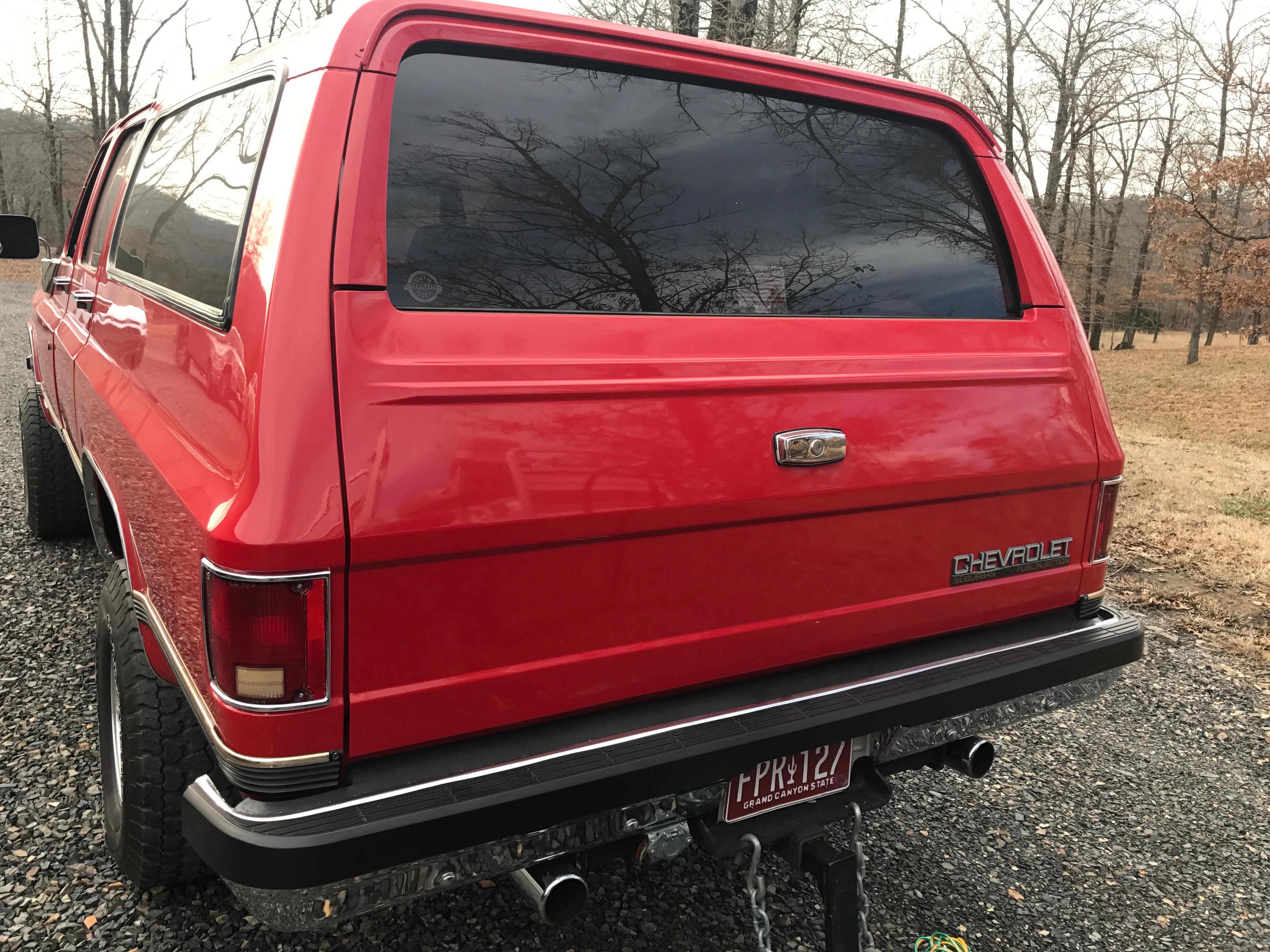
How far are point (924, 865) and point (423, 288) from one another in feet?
7.60

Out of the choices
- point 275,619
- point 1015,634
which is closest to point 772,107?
point 1015,634

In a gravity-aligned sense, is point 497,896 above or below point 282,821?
below

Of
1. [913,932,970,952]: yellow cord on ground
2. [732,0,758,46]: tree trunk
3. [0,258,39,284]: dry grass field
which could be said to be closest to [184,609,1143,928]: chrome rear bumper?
[913,932,970,952]: yellow cord on ground

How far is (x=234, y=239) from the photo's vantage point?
6.42 ft

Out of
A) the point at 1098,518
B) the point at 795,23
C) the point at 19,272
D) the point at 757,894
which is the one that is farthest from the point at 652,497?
the point at 19,272

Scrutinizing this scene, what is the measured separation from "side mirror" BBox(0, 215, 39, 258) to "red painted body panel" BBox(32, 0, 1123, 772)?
Result: 8.84 ft

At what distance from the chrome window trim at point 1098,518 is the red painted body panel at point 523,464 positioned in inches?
7.6

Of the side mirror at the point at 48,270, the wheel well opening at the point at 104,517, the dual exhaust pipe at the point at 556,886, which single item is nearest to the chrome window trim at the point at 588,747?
the dual exhaust pipe at the point at 556,886

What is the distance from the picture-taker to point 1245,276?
21.2 m

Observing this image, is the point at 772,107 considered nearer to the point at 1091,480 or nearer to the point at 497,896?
the point at 1091,480

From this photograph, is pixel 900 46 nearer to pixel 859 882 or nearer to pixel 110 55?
pixel 859 882

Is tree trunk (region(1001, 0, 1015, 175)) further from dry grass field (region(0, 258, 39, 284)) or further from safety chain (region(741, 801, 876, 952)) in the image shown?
dry grass field (region(0, 258, 39, 284))

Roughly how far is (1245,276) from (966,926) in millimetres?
23530

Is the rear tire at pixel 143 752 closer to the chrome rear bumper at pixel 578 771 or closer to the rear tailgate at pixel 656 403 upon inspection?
the chrome rear bumper at pixel 578 771
